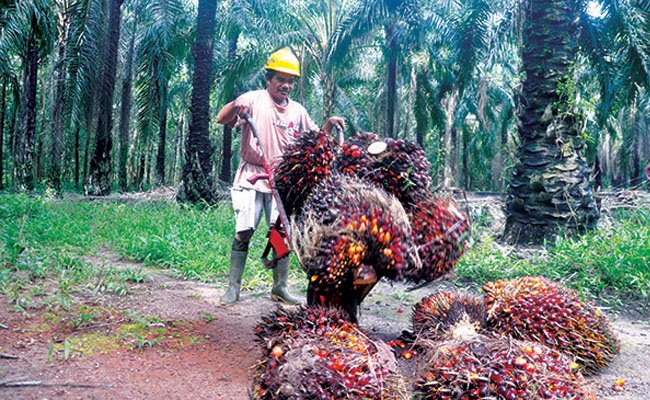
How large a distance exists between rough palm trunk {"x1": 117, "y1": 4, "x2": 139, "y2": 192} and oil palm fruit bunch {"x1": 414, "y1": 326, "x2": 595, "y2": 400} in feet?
57.8

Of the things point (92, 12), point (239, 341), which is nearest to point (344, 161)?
point (239, 341)

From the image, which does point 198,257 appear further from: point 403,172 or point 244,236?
point 403,172

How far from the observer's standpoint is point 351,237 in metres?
2.28

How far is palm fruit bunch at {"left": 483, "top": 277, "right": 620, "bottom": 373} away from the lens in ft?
9.09

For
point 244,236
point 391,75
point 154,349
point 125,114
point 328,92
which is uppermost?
point 391,75

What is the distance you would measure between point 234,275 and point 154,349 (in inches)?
50.5

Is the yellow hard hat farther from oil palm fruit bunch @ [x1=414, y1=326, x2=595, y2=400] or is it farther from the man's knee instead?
oil palm fruit bunch @ [x1=414, y1=326, x2=595, y2=400]

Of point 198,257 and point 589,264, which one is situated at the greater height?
point 589,264

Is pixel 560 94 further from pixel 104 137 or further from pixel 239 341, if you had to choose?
pixel 104 137

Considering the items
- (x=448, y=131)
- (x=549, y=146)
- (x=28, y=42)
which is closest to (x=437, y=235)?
(x=549, y=146)

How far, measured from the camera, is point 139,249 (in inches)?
244

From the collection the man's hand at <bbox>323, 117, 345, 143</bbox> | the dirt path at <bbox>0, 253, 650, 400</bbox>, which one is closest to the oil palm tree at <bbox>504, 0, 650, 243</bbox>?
the dirt path at <bbox>0, 253, 650, 400</bbox>

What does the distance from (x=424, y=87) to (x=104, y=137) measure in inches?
506

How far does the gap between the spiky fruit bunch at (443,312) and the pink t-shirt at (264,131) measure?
5.04 ft
